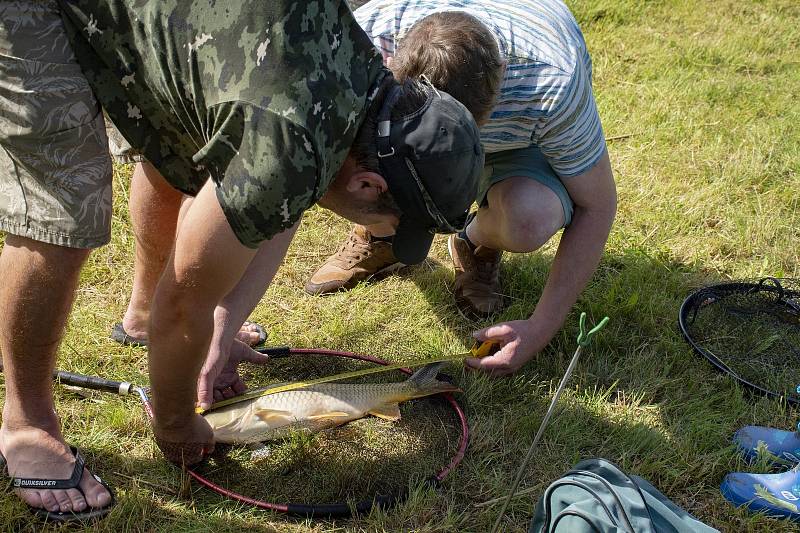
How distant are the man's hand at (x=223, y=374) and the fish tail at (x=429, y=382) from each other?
62cm

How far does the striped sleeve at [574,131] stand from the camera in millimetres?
2980

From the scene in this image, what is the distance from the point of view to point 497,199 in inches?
139

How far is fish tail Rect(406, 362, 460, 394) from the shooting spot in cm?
319

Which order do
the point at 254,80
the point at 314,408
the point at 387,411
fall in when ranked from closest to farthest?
1. the point at 254,80
2. the point at 314,408
3. the point at 387,411

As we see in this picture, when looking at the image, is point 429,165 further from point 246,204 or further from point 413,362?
point 413,362

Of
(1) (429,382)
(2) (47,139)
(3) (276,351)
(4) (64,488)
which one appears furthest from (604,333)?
(2) (47,139)

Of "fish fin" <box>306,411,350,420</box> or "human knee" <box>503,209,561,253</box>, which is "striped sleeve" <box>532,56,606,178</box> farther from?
"fish fin" <box>306,411,350,420</box>

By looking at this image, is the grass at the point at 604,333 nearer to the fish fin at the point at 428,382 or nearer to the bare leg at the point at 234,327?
the fish fin at the point at 428,382

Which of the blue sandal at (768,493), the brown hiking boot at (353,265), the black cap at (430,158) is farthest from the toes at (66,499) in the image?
the blue sandal at (768,493)

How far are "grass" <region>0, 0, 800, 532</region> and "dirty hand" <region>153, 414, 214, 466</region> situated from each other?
0.13 m

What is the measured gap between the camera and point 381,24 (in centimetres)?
303

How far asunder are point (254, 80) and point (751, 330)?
9.44 feet

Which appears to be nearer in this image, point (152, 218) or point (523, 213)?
point (152, 218)

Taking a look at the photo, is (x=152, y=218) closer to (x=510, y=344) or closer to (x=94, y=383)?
(x=94, y=383)
